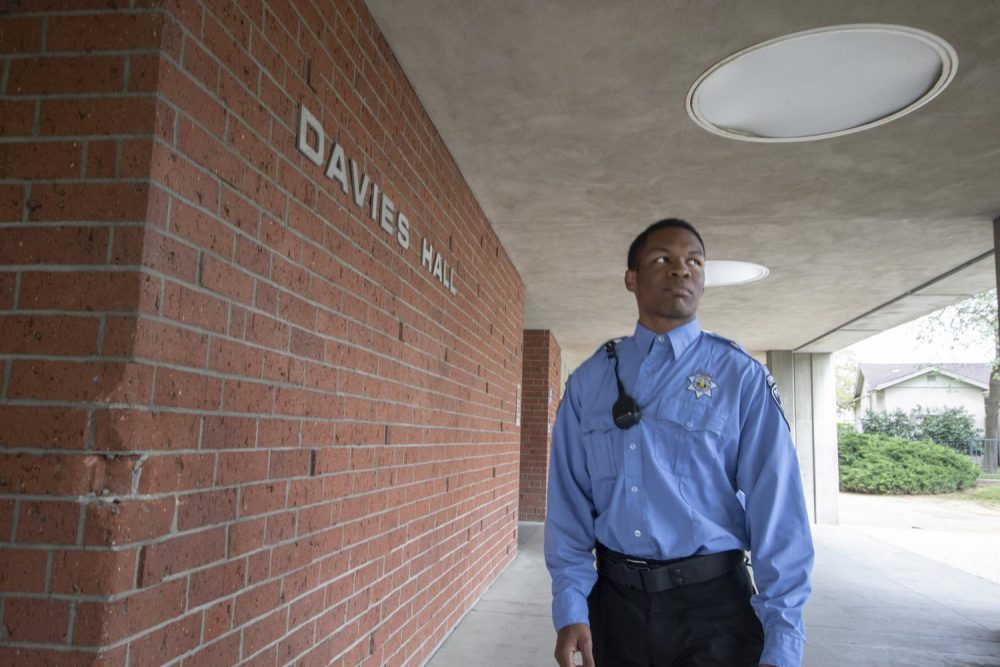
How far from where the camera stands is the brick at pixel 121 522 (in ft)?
4.56

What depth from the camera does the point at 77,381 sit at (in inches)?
56.6

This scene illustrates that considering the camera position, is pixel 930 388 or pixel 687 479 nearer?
pixel 687 479

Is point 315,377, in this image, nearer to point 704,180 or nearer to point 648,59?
point 648,59

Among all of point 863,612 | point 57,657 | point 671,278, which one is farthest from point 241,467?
point 863,612

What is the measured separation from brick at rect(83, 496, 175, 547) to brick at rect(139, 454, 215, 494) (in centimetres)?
4

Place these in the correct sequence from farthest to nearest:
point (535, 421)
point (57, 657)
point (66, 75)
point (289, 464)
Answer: point (535, 421) < point (289, 464) < point (66, 75) < point (57, 657)

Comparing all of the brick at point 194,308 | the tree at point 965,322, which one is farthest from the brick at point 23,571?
the tree at point 965,322

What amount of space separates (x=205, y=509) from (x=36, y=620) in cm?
41

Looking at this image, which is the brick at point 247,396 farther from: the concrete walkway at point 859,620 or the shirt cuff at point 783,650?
the concrete walkway at point 859,620

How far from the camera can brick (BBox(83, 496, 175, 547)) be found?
1.39m

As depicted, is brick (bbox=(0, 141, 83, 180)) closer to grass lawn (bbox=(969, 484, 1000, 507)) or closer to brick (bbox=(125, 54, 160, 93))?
brick (bbox=(125, 54, 160, 93))

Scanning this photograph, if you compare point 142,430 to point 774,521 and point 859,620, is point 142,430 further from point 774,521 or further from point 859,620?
point 859,620

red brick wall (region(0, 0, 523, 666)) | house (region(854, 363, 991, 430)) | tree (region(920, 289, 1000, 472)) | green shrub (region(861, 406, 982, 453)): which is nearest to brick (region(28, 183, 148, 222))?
red brick wall (region(0, 0, 523, 666))

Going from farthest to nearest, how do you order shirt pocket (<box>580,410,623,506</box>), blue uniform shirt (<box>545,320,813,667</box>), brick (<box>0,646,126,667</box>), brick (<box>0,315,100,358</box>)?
shirt pocket (<box>580,410,623,506</box>), blue uniform shirt (<box>545,320,813,667</box>), brick (<box>0,315,100,358</box>), brick (<box>0,646,126,667</box>)
